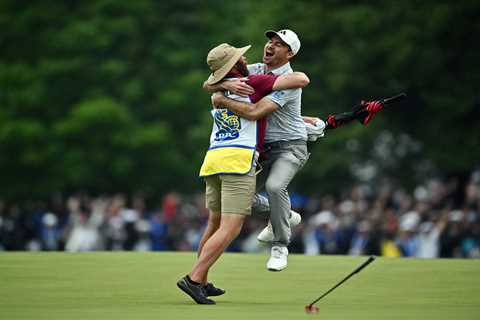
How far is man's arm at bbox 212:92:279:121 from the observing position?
10.3m

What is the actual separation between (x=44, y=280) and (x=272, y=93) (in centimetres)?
306

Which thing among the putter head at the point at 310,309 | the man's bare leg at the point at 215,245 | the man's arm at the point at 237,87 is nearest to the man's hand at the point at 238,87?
the man's arm at the point at 237,87

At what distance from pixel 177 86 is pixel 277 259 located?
92.3 ft

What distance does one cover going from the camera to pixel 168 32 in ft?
130

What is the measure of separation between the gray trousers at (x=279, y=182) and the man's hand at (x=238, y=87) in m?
0.89

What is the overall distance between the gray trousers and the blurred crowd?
11.1 meters

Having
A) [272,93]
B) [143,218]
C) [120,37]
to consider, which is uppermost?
[120,37]

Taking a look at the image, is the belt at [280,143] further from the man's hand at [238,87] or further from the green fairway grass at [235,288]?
the green fairway grass at [235,288]

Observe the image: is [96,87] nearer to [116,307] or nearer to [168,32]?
[168,32]

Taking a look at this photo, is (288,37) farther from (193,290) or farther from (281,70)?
(193,290)

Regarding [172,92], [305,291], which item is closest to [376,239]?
[305,291]

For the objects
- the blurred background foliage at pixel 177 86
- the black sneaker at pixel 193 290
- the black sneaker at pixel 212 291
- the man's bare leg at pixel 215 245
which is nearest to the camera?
the black sneaker at pixel 193 290

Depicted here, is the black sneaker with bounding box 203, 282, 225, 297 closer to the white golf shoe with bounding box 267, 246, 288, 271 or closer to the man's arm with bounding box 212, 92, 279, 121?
the white golf shoe with bounding box 267, 246, 288, 271

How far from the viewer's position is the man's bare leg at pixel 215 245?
1016 centimetres
